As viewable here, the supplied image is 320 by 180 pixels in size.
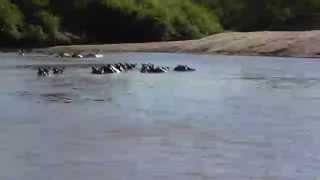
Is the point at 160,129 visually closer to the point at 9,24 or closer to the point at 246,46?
the point at 246,46

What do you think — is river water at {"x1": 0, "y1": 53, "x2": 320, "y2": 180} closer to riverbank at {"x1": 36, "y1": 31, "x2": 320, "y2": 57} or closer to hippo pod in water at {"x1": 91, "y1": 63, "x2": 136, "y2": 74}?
hippo pod in water at {"x1": 91, "y1": 63, "x2": 136, "y2": 74}

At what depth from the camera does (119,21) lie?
246 feet

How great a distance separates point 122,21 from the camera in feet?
246

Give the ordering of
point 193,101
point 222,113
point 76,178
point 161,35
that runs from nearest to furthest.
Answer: point 76,178
point 222,113
point 193,101
point 161,35

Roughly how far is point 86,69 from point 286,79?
10903mm

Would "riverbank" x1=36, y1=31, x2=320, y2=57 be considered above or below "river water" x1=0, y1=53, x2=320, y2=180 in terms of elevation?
above

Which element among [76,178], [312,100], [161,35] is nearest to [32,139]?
[76,178]

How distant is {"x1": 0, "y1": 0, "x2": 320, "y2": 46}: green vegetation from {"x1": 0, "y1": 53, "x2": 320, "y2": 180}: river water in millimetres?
42627

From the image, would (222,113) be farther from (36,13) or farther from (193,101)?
(36,13)

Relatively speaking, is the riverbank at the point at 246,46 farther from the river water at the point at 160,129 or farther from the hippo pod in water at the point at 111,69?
the river water at the point at 160,129

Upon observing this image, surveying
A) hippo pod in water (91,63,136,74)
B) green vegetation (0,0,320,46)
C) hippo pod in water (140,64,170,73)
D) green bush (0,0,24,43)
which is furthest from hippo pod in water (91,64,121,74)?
green bush (0,0,24,43)

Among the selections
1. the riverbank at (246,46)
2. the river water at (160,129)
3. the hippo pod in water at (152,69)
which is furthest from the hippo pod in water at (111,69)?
the riverbank at (246,46)

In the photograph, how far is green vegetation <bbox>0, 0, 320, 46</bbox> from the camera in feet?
242

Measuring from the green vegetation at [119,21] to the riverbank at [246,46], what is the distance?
648 cm
